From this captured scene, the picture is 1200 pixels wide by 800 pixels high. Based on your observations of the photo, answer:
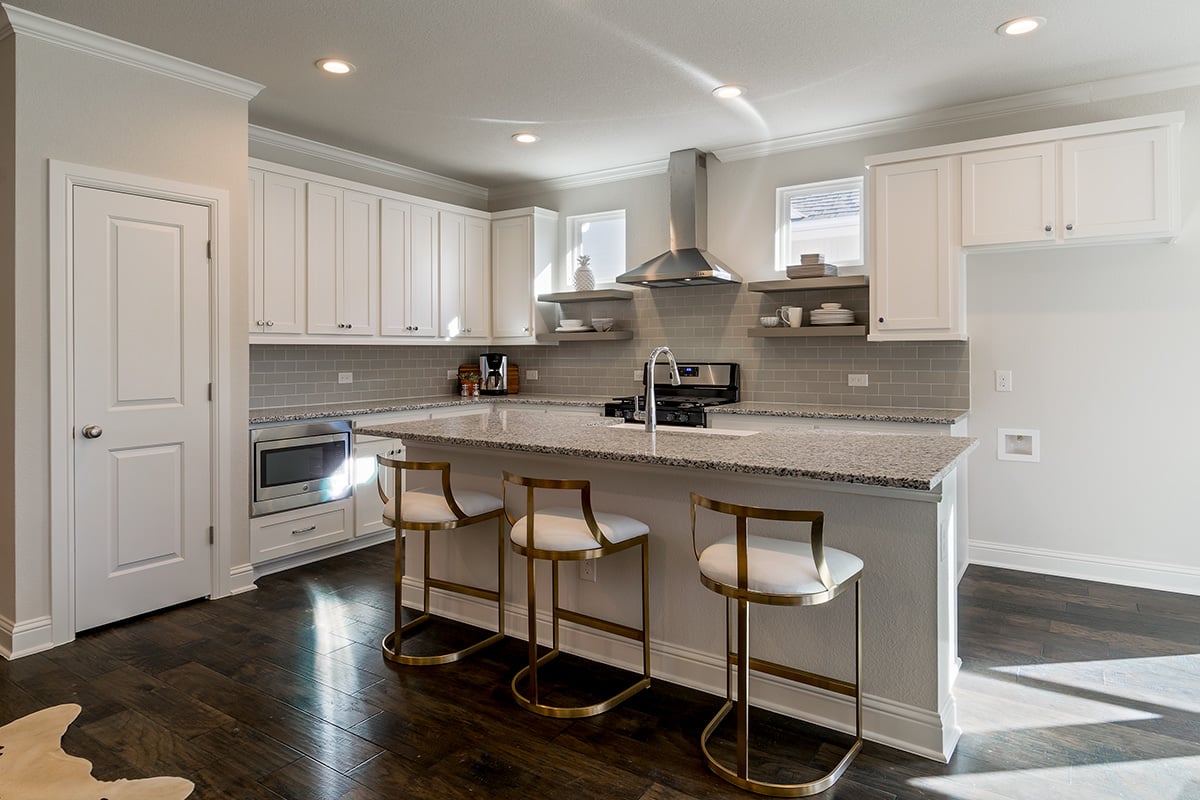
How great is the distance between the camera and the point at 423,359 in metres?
5.84

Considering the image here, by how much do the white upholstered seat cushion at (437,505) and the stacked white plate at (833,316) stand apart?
2.53m

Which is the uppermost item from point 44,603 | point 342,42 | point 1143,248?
point 342,42

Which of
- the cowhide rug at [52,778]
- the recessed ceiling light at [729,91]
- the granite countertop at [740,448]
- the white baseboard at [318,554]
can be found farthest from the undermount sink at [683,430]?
the white baseboard at [318,554]

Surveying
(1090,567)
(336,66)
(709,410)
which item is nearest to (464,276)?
(336,66)

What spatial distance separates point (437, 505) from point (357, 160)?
130 inches

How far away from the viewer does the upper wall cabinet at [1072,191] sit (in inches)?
139

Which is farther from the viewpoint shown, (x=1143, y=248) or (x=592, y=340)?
(x=592, y=340)

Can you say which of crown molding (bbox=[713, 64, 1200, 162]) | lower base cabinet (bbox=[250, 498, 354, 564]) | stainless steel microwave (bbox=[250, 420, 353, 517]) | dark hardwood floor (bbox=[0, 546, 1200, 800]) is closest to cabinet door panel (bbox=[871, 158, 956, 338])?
crown molding (bbox=[713, 64, 1200, 162])

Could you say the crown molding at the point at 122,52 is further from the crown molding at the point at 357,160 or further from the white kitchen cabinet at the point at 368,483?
the white kitchen cabinet at the point at 368,483

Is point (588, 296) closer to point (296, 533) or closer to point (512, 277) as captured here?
point (512, 277)

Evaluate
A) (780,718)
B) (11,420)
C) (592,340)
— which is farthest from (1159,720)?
Answer: (11,420)

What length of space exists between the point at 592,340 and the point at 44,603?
3.72 metres

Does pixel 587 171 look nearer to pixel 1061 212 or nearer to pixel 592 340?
pixel 592 340

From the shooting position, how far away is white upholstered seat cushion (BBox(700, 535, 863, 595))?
201 cm
